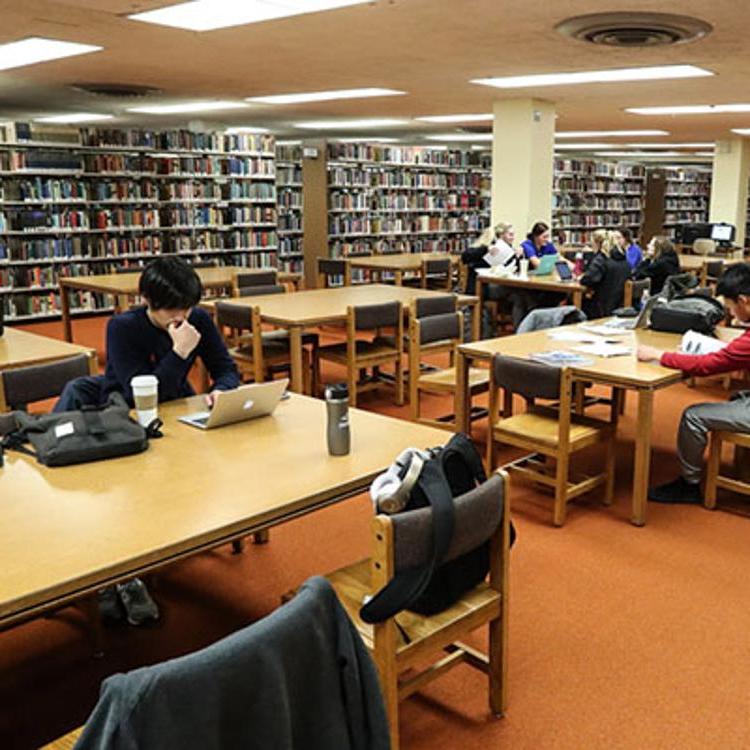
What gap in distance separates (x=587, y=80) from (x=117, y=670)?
248 inches

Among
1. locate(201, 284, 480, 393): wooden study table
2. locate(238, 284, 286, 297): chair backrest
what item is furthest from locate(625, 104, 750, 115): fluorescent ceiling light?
locate(238, 284, 286, 297): chair backrest

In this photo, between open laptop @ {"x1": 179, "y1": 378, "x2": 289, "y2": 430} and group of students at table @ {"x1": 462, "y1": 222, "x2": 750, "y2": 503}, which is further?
group of students at table @ {"x1": 462, "y1": 222, "x2": 750, "y2": 503}

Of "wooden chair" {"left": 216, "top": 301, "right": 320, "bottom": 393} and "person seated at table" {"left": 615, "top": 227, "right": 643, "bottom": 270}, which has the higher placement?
"person seated at table" {"left": 615, "top": 227, "right": 643, "bottom": 270}

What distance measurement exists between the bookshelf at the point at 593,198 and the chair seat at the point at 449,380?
1029 cm

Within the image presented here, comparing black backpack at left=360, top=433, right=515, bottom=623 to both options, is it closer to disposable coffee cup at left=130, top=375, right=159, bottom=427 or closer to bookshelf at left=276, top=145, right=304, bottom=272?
disposable coffee cup at left=130, top=375, right=159, bottom=427

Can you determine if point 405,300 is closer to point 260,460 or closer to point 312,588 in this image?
point 260,460

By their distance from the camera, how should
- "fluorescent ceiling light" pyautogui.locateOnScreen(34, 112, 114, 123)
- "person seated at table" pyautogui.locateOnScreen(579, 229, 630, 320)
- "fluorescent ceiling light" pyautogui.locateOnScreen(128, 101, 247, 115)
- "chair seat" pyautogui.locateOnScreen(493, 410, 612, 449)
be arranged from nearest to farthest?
"chair seat" pyautogui.locateOnScreen(493, 410, 612, 449), "person seated at table" pyautogui.locateOnScreen(579, 229, 630, 320), "fluorescent ceiling light" pyautogui.locateOnScreen(128, 101, 247, 115), "fluorescent ceiling light" pyautogui.locateOnScreen(34, 112, 114, 123)

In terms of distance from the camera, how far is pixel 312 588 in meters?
1.34

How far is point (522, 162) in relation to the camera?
871cm

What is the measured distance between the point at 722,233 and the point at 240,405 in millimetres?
11708

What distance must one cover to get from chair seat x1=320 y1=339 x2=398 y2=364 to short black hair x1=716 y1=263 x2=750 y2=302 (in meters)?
2.32

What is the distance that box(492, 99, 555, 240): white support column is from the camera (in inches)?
337

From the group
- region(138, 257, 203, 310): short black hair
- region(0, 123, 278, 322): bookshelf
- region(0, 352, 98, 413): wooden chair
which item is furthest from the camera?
region(0, 123, 278, 322): bookshelf

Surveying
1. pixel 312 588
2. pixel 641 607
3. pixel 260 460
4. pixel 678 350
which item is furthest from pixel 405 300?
pixel 312 588
